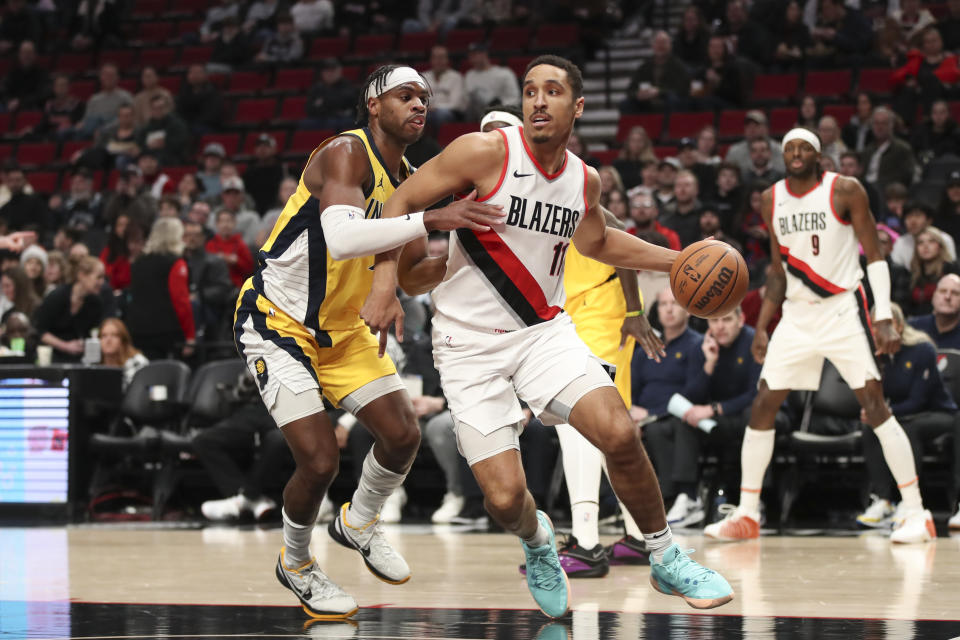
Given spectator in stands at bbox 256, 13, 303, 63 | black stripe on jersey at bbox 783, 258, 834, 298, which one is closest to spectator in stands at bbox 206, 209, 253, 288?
spectator in stands at bbox 256, 13, 303, 63

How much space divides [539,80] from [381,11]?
1342 centimetres

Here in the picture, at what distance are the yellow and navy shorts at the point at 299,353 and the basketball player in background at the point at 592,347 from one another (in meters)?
1.23

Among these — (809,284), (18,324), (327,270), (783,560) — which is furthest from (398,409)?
(18,324)

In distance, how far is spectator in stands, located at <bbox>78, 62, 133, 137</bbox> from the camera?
16.4 metres

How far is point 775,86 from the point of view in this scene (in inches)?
520

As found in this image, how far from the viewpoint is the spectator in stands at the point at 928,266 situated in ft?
30.0

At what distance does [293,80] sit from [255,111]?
677mm

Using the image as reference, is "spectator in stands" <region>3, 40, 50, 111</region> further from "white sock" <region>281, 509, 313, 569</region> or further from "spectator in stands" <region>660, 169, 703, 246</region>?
"white sock" <region>281, 509, 313, 569</region>

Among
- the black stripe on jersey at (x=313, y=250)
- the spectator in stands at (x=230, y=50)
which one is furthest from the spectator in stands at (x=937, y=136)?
the spectator in stands at (x=230, y=50)

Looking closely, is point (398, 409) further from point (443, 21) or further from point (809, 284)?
point (443, 21)

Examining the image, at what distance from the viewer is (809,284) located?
7.27 metres

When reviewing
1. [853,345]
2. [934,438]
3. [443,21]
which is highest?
[443,21]

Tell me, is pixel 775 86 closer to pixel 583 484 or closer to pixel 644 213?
pixel 644 213

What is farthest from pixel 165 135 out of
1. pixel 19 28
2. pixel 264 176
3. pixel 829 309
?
pixel 829 309
